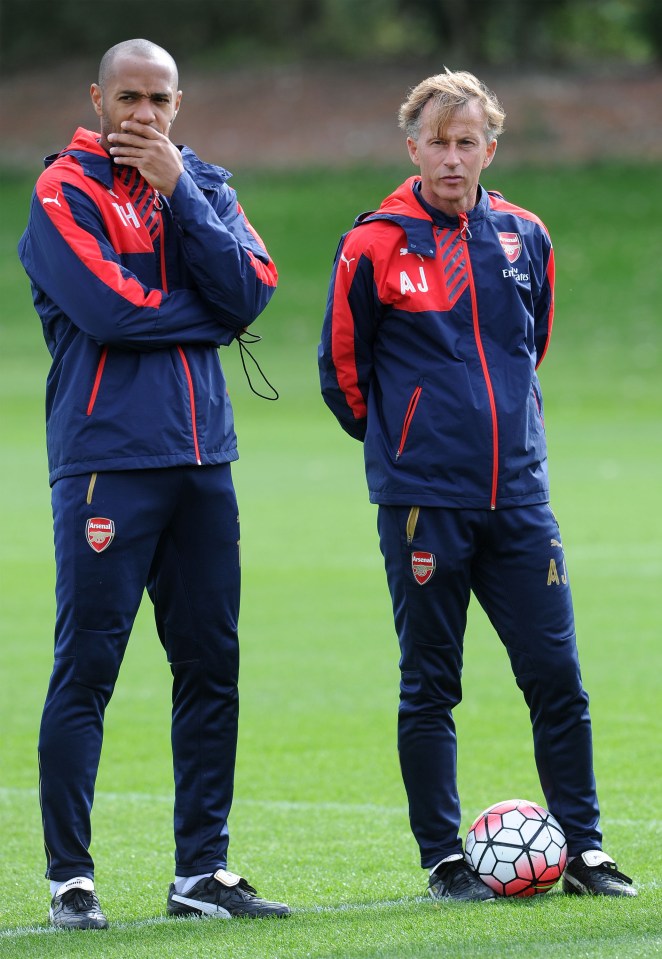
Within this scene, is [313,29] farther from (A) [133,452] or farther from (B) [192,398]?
(A) [133,452]

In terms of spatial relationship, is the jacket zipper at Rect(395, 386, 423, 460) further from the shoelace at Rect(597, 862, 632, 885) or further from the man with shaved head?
the shoelace at Rect(597, 862, 632, 885)

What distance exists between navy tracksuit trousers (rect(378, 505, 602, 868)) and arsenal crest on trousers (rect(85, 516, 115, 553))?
850 mm

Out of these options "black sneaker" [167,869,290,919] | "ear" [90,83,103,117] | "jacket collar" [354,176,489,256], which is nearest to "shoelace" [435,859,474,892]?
"black sneaker" [167,869,290,919]

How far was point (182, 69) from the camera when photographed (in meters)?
46.9

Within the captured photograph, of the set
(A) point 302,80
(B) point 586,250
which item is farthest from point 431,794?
(A) point 302,80

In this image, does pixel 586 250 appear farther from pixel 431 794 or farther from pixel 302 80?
pixel 431 794

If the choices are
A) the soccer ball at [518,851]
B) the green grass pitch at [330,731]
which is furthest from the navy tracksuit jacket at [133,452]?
the soccer ball at [518,851]

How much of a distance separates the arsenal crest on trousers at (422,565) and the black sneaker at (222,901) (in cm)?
104

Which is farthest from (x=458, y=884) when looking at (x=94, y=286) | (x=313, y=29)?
(x=313, y=29)

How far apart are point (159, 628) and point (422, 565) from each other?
2.68ft

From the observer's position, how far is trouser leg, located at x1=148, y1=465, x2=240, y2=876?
4.58m

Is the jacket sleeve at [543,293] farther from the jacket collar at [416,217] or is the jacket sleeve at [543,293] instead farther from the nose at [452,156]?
the nose at [452,156]

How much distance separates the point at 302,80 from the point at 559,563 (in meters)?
41.2

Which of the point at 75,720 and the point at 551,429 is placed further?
the point at 551,429
